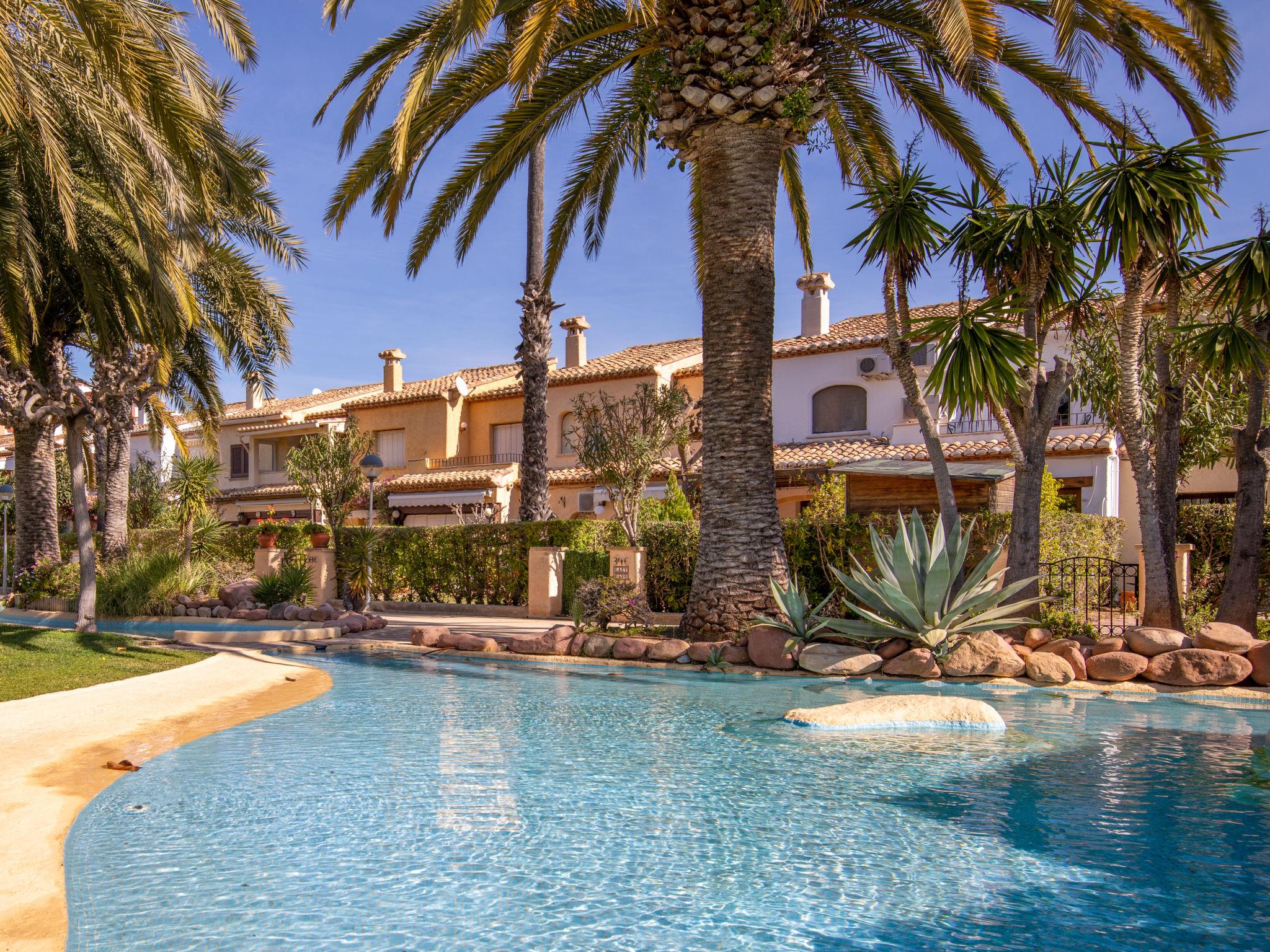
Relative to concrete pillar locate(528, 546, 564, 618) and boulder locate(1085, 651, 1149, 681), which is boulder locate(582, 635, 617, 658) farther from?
boulder locate(1085, 651, 1149, 681)

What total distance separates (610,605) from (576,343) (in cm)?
2645

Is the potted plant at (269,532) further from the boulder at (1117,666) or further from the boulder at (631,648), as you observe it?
the boulder at (1117,666)

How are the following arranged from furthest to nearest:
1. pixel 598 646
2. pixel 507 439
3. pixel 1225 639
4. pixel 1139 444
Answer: pixel 507 439 < pixel 598 646 < pixel 1139 444 < pixel 1225 639

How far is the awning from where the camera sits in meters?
13.8

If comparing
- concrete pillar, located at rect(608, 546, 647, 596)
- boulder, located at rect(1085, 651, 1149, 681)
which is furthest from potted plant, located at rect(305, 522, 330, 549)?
boulder, located at rect(1085, 651, 1149, 681)

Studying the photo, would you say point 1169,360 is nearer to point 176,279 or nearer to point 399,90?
point 399,90

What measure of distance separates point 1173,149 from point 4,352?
58.4 ft

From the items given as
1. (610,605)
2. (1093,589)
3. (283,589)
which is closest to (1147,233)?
(610,605)

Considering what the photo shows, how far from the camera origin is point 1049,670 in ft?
32.7

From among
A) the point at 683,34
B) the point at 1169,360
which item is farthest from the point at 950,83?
the point at 1169,360

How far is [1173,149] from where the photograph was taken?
9.99 metres

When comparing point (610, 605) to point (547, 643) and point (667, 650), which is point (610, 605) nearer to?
point (547, 643)

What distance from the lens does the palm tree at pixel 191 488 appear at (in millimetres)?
20125

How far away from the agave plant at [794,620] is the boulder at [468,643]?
3846 millimetres
